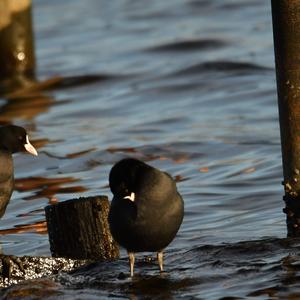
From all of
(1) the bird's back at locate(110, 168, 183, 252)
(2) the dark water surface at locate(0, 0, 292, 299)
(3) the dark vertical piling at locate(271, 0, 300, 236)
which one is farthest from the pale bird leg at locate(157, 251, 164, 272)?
(3) the dark vertical piling at locate(271, 0, 300, 236)

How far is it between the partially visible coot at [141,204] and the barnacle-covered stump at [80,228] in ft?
1.41

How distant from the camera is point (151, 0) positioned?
931 inches

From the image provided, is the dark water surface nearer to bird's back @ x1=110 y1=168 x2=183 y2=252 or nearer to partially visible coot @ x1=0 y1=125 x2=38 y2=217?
bird's back @ x1=110 y1=168 x2=183 y2=252

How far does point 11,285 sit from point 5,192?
2.88 feet

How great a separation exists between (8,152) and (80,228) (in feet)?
3.37

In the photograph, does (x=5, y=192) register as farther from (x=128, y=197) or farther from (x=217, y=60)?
(x=217, y=60)

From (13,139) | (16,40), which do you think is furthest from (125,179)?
(16,40)

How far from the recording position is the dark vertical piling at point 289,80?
771cm

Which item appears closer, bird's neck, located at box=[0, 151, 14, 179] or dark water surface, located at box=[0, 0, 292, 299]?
dark water surface, located at box=[0, 0, 292, 299]

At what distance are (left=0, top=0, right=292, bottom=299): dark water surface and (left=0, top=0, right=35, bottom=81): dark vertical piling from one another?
1.20 feet

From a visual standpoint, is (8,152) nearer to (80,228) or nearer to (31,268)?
(80,228)

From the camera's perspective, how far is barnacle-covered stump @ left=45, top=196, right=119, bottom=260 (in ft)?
24.7

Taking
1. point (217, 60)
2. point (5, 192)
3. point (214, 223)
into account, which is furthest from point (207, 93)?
point (5, 192)

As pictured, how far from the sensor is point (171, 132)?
13.2 meters
